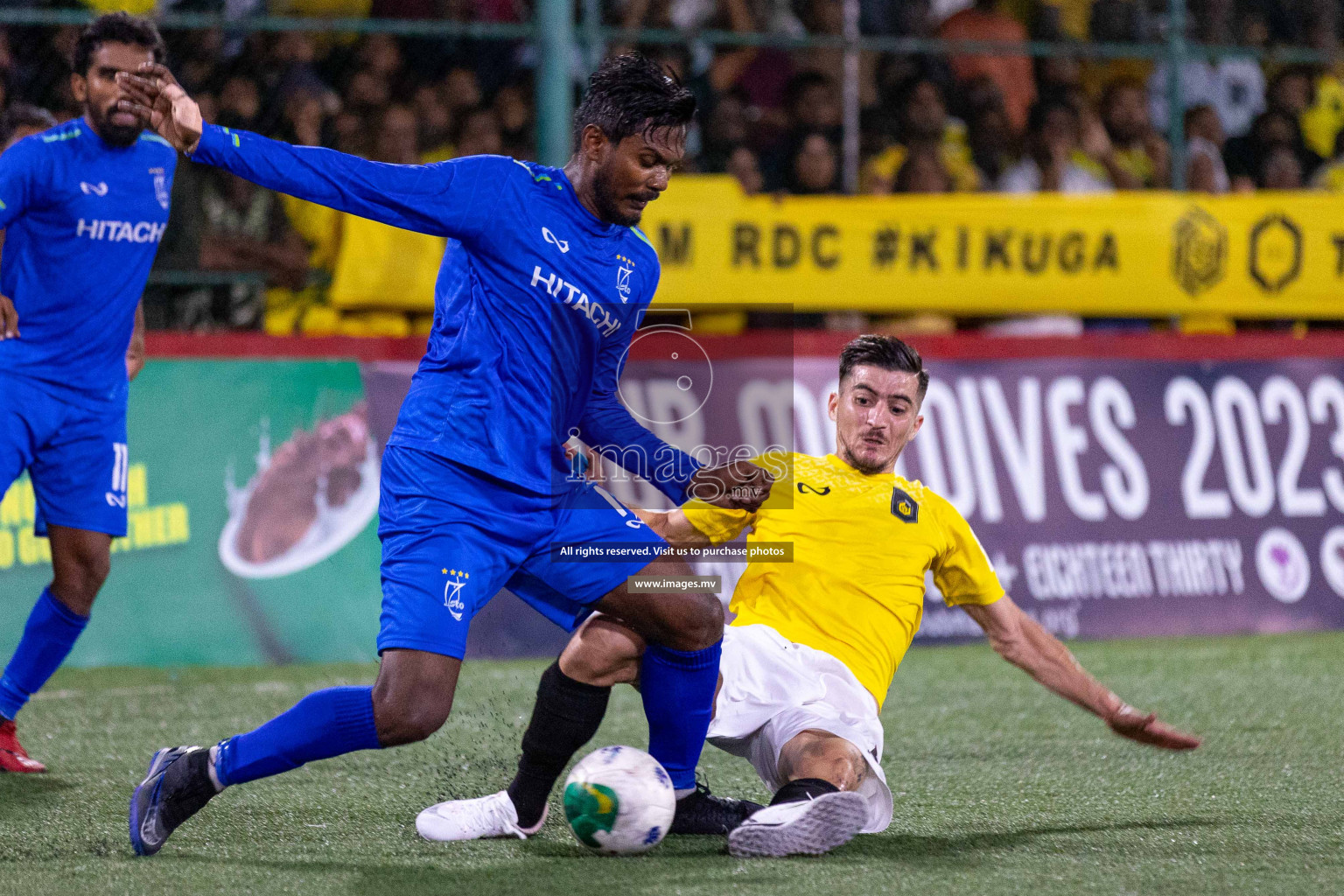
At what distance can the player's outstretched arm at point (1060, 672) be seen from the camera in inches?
157

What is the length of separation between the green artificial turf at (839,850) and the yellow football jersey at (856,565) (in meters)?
0.50

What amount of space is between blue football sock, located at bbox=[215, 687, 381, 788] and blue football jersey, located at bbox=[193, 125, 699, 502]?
0.59 m

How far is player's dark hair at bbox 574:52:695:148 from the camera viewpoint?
355 cm

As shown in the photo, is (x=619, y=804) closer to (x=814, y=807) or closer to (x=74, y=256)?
(x=814, y=807)

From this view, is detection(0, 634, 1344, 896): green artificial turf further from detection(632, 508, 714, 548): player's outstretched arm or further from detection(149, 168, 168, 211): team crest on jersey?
detection(149, 168, 168, 211): team crest on jersey

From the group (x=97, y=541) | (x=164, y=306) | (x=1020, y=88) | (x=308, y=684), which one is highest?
(x=1020, y=88)

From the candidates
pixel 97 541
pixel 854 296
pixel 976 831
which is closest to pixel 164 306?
pixel 97 541

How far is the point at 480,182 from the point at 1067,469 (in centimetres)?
528

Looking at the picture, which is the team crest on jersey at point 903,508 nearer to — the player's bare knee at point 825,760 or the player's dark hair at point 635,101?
the player's bare knee at point 825,760

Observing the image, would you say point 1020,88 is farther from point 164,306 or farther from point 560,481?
point 560,481

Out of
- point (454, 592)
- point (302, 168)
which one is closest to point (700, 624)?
point (454, 592)

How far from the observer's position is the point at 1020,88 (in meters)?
9.55

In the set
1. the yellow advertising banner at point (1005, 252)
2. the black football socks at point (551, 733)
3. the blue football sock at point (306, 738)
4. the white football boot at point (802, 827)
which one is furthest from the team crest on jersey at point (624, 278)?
the yellow advertising banner at point (1005, 252)

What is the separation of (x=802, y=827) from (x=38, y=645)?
8.68 feet
